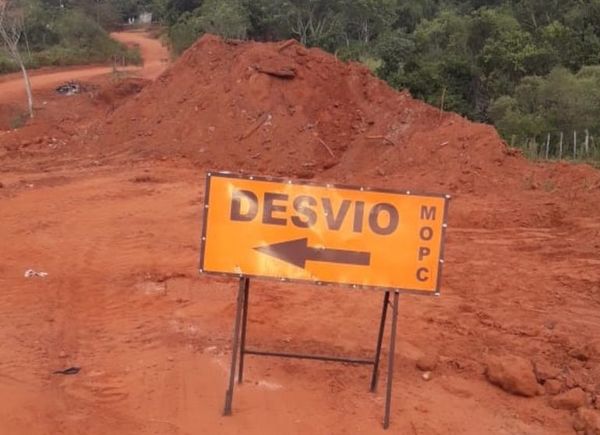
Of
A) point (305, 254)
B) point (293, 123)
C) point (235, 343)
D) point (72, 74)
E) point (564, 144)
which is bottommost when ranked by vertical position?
point (235, 343)

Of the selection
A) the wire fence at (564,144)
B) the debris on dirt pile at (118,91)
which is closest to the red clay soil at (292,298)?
the wire fence at (564,144)

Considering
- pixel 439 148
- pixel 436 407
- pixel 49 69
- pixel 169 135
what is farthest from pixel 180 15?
pixel 436 407

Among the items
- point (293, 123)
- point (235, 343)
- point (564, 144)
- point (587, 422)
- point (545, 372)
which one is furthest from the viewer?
point (564, 144)

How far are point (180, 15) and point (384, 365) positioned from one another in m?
33.9

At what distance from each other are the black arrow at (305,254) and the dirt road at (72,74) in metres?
18.8

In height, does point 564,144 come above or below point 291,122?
below

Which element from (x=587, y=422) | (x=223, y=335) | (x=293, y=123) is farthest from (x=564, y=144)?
(x=587, y=422)

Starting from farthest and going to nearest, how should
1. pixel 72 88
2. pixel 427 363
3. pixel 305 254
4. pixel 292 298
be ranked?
pixel 72 88 < pixel 292 298 < pixel 427 363 < pixel 305 254

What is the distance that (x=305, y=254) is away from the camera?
3979mm

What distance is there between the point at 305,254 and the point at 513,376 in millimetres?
1728

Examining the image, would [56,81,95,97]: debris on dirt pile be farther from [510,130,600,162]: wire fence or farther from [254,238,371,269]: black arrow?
[254,238,371,269]: black arrow

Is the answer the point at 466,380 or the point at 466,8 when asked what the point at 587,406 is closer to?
the point at 466,380

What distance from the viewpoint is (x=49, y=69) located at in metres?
26.4

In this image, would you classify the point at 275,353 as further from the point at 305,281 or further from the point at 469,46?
the point at 469,46
